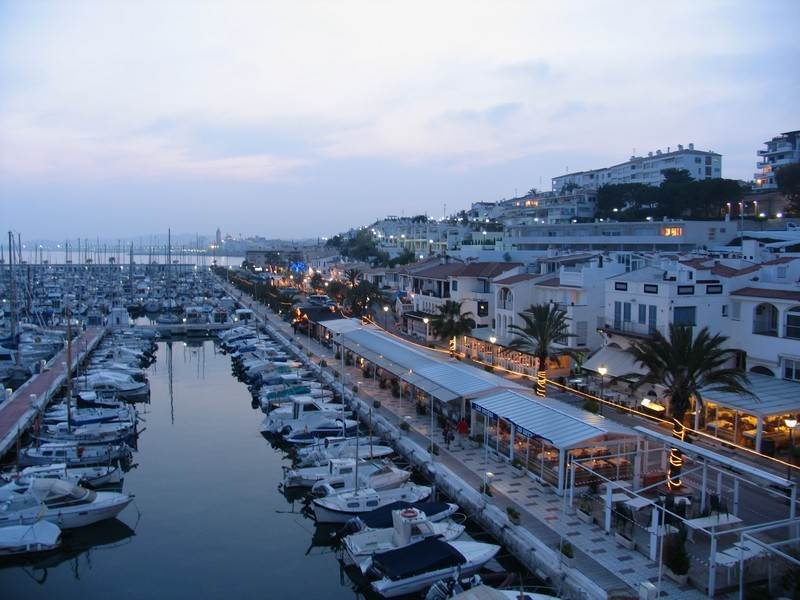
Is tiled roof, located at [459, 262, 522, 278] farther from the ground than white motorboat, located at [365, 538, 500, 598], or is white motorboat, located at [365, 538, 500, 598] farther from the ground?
tiled roof, located at [459, 262, 522, 278]

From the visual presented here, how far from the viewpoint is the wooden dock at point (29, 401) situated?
28984 millimetres

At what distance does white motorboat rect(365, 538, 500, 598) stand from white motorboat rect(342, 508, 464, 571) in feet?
2.49

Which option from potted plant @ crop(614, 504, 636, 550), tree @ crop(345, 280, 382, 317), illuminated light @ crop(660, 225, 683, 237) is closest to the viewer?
potted plant @ crop(614, 504, 636, 550)

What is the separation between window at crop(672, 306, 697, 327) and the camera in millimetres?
28297

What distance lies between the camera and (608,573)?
15.7m

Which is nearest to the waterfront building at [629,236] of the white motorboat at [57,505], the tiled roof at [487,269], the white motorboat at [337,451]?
the tiled roof at [487,269]

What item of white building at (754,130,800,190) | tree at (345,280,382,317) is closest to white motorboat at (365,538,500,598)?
tree at (345,280,382,317)

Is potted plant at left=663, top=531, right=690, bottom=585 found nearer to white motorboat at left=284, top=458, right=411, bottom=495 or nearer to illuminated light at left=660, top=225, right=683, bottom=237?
white motorboat at left=284, top=458, right=411, bottom=495

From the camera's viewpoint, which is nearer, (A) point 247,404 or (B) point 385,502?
(B) point 385,502

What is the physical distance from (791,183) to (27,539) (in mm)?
72018

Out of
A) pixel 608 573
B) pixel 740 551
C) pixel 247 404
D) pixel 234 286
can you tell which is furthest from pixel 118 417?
pixel 234 286

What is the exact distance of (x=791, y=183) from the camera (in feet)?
222

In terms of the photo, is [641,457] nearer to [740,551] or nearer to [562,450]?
[562,450]

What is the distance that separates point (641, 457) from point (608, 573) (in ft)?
20.0
